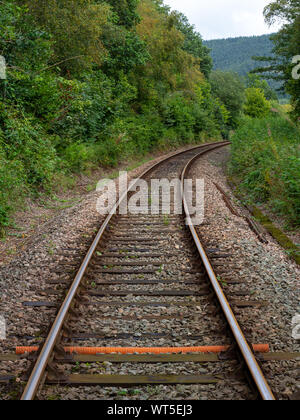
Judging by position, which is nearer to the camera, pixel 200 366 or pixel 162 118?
pixel 200 366

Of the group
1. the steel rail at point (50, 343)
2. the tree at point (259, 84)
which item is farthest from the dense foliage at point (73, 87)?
the tree at point (259, 84)

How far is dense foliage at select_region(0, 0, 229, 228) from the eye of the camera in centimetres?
935

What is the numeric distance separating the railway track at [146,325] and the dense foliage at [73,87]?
348cm

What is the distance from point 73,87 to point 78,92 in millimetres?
786

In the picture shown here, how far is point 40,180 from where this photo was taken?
395 inches

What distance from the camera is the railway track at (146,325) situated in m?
2.98

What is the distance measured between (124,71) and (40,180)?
1298cm

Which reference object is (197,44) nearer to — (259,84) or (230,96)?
(230,96)

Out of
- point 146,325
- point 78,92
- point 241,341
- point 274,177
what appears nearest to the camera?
point 241,341

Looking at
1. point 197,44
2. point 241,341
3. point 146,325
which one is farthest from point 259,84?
point 241,341

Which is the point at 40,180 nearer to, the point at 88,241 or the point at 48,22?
the point at 88,241

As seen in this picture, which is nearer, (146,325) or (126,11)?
(146,325)

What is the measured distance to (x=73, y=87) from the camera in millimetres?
11797
